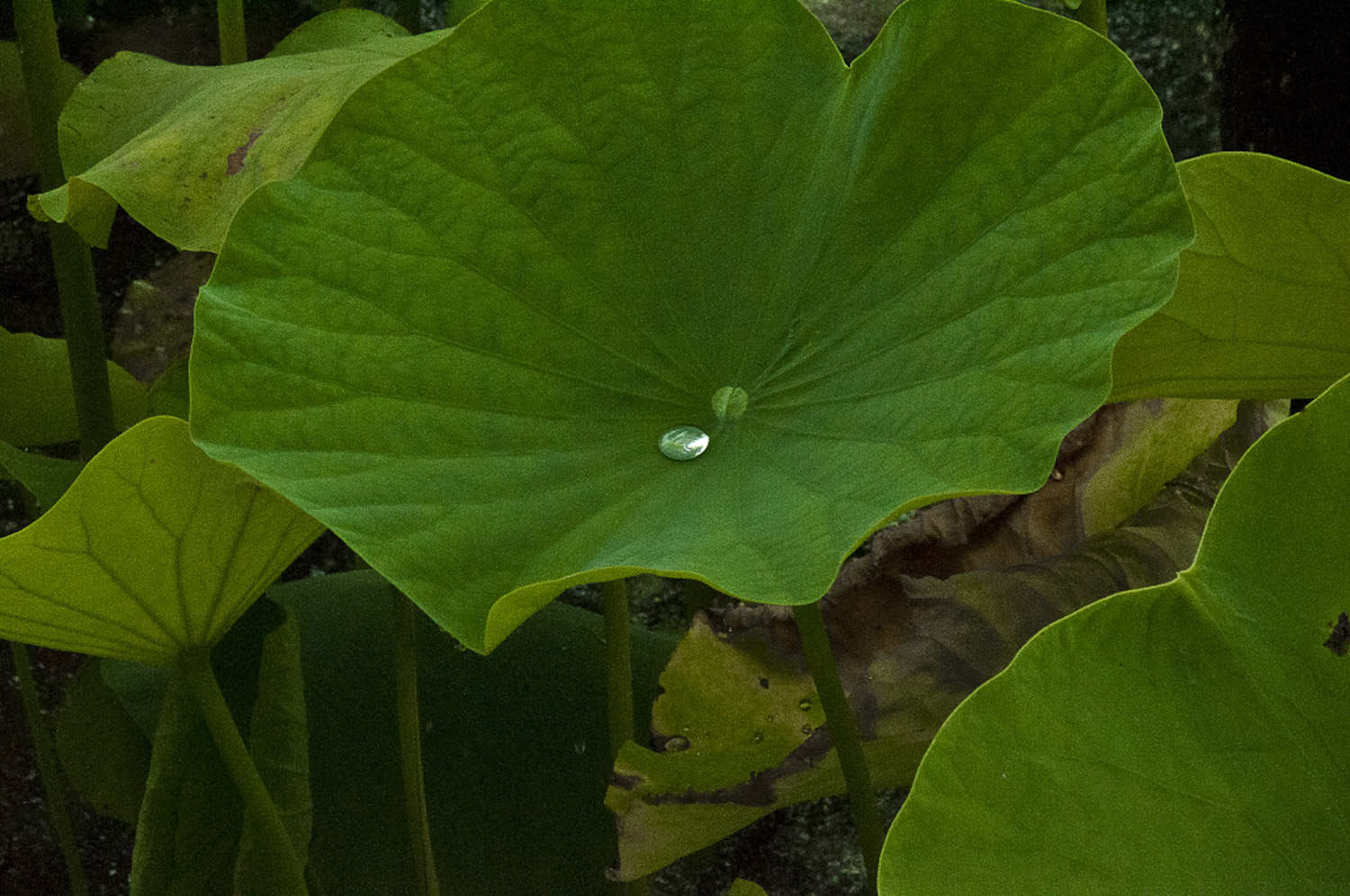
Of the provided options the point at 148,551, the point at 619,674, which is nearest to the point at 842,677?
the point at 619,674

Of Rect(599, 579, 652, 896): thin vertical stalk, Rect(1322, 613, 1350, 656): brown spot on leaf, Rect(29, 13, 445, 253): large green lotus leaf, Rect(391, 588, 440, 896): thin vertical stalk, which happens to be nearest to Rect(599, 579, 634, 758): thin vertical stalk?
Rect(599, 579, 652, 896): thin vertical stalk

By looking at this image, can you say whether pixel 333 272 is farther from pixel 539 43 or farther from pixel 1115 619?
pixel 1115 619

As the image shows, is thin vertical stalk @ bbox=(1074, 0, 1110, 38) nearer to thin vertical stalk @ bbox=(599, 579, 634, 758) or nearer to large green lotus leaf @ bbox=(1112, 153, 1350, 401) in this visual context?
large green lotus leaf @ bbox=(1112, 153, 1350, 401)

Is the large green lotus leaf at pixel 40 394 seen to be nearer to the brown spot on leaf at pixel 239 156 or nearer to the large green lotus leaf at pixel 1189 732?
the brown spot on leaf at pixel 239 156

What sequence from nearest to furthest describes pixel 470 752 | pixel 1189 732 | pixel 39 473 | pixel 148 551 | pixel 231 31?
pixel 1189 732
pixel 148 551
pixel 39 473
pixel 231 31
pixel 470 752

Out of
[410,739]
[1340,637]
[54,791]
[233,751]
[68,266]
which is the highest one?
[1340,637]

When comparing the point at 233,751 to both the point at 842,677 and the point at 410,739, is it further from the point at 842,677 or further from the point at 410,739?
the point at 842,677
